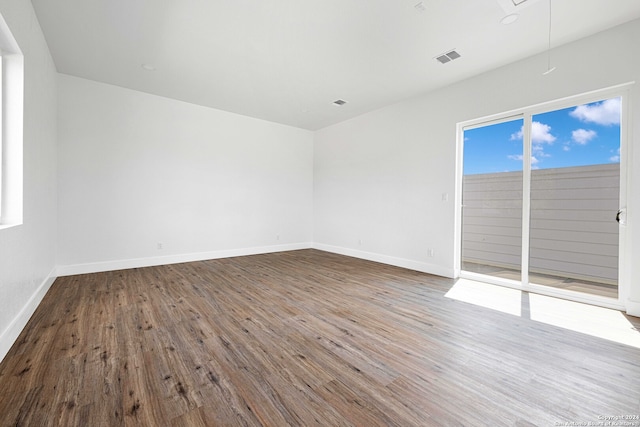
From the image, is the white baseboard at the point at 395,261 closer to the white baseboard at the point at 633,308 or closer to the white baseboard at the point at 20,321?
the white baseboard at the point at 633,308

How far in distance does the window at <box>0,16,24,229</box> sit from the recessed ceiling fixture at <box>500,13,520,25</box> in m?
4.22

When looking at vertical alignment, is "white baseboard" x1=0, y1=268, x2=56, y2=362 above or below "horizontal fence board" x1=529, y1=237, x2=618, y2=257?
below

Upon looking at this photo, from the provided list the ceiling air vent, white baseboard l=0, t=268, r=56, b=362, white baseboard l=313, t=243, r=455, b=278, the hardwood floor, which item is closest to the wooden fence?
white baseboard l=313, t=243, r=455, b=278

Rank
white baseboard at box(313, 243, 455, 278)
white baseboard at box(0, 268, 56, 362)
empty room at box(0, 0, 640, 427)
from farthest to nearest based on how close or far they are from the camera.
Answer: white baseboard at box(313, 243, 455, 278), white baseboard at box(0, 268, 56, 362), empty room at box(0, 0, 640, 427)

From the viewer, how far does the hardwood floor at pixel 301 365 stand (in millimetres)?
1369

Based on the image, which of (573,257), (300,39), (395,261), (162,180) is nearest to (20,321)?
(162,180)

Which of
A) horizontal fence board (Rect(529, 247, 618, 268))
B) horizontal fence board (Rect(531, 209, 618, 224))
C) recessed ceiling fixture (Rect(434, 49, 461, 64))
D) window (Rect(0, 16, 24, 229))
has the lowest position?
horizontal fence board (Rect(529, 247, 618, 268))

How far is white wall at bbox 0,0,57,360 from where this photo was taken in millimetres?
1967

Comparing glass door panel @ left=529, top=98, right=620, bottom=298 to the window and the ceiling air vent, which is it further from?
the window

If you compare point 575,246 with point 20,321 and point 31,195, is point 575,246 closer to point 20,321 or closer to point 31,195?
point 20,321

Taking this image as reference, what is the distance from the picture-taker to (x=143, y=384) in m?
1.57

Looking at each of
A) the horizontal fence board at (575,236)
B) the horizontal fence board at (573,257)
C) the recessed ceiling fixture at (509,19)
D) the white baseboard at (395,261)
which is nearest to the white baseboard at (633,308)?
the horizontal fence board at (573,257)

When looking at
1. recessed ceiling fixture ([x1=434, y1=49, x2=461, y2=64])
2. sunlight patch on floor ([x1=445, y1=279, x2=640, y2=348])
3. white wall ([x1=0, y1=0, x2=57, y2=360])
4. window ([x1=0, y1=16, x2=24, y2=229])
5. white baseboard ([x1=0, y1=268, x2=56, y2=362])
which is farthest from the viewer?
recessed ceiling fixture ([x1=434, y1=49, x2=461, y2=64])

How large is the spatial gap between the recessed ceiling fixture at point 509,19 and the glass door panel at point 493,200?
4.44ft
